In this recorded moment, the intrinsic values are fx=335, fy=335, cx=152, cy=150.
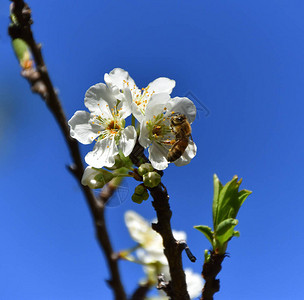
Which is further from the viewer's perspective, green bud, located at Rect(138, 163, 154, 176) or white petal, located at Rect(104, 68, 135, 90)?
white petal, located at Rect(104, 68, 135, 90)

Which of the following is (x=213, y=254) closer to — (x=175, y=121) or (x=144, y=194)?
(x=144, y=194)

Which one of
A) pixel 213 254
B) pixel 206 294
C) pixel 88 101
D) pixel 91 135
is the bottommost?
pixel 206 294

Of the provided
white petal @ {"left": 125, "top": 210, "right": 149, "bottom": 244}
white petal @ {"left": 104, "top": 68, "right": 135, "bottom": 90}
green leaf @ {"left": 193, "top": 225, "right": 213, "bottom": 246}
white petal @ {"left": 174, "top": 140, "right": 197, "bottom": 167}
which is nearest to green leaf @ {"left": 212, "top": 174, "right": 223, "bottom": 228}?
green leaf @ {"left": 193, "top": 225, "right": 213, "bottom": 246}

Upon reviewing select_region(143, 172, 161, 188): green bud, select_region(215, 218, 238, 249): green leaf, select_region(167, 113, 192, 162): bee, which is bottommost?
select_region(215, 218, 238, 249): green leaf

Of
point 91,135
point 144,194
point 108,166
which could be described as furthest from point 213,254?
point 91,135

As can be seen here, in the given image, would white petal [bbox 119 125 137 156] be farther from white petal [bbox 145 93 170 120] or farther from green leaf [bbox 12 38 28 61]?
green leaf [bbox 12 38 28 61]
